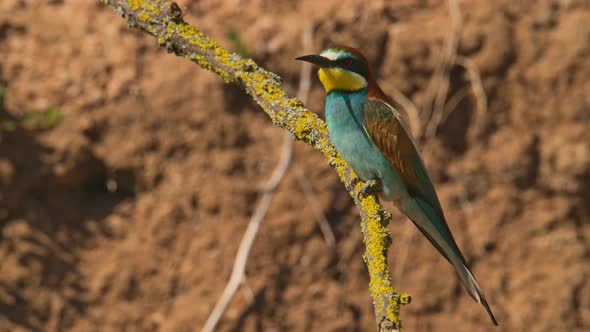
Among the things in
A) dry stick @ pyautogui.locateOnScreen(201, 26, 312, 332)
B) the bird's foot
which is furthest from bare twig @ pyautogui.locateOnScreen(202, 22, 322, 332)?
the bird's foot

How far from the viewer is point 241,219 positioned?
3104mm

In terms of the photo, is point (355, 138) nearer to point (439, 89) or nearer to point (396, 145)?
point (396, 145)

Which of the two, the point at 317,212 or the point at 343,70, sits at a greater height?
the point at 317,212

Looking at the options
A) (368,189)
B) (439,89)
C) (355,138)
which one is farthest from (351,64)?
(439,89)

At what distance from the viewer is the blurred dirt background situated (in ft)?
9.91

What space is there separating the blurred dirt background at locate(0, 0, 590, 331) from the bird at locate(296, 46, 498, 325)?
0.75 meters

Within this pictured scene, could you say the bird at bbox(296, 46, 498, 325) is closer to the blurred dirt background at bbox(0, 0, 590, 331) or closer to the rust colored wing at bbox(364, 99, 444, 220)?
the rust colored wing at bbox(364, 99, 444, 220)

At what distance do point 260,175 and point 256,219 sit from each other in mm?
187

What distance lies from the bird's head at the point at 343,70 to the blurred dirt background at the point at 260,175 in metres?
0.74

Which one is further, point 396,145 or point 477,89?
point 477,89

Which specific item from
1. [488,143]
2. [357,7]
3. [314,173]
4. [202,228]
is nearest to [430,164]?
[488,143]

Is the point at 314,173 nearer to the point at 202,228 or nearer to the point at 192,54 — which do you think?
the point at 202,228

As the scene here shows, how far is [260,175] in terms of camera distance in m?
3.15

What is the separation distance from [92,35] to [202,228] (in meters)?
0.85
